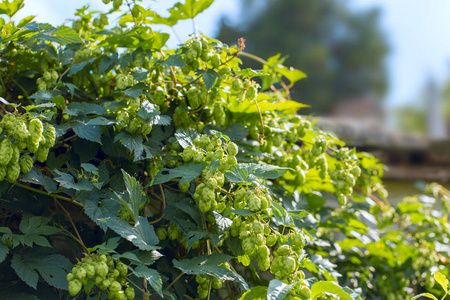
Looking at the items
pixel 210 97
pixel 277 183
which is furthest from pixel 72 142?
pixel 277 183

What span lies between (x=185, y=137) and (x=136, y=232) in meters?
0.27

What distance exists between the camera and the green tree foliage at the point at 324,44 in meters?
14.8

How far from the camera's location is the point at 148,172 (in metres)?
1.02

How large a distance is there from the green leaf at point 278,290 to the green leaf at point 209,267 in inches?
4.4

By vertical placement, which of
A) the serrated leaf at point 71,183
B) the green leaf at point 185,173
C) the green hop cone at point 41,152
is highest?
the green leaf at point 185,173

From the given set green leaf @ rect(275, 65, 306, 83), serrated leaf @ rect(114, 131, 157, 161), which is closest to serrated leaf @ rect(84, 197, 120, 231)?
serrated leaf @ rect(114, 131, 157, 161)

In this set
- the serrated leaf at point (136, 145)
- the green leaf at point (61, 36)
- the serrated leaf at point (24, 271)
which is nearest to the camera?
the serrated leaf at point (24, 271)

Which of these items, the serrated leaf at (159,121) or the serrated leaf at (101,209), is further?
the serrated leaf at (159,121)

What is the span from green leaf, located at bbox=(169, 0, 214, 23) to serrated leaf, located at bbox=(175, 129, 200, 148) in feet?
1.09

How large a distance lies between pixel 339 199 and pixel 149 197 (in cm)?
51

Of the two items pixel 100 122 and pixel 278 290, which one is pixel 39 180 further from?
pixel 278 290

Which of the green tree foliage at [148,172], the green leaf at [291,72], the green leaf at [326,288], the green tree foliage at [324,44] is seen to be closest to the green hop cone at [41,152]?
the green tree foliage at [148,172]

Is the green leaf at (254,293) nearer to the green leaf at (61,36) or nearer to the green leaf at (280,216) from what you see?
the green leaf at (280,216)

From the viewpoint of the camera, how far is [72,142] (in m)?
1.03
